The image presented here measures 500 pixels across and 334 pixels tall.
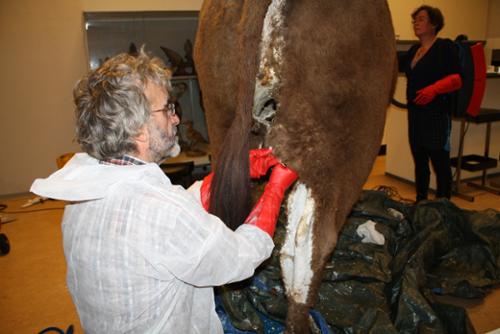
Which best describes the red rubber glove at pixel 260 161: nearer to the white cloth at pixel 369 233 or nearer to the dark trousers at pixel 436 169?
the white cloth at pixel 369 233

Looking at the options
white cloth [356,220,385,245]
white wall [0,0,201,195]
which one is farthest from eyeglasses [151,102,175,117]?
white wall [0,0,201,195]

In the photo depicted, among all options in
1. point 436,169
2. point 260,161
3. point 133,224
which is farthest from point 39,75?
point 436,169

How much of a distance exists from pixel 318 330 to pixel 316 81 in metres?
1.03

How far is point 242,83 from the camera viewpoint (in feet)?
4.29

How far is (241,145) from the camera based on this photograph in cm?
132

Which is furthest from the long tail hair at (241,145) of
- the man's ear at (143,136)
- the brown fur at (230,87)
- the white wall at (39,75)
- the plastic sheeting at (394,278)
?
the white wall at (39,75)

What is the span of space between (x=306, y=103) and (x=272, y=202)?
0.36 metres

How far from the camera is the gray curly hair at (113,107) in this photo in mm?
989

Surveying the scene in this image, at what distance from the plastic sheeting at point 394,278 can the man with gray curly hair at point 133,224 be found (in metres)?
0.78

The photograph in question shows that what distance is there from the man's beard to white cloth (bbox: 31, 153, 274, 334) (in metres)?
0.09

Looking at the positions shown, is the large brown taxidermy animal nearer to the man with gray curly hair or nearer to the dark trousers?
the man with gray curly hair

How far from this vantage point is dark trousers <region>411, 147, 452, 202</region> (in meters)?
2.98

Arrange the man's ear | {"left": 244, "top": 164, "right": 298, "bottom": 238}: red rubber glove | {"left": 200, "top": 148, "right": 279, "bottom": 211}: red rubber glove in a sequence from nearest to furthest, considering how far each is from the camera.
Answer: the man's ear < {"left": 244, "top": 164, "right": 298, "bottom": 238}: red rubber glove < {"left": 200, "top": 148, "right": 279, "bottom": 211}: red rubber glove

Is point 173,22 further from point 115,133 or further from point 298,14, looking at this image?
point 115,133
